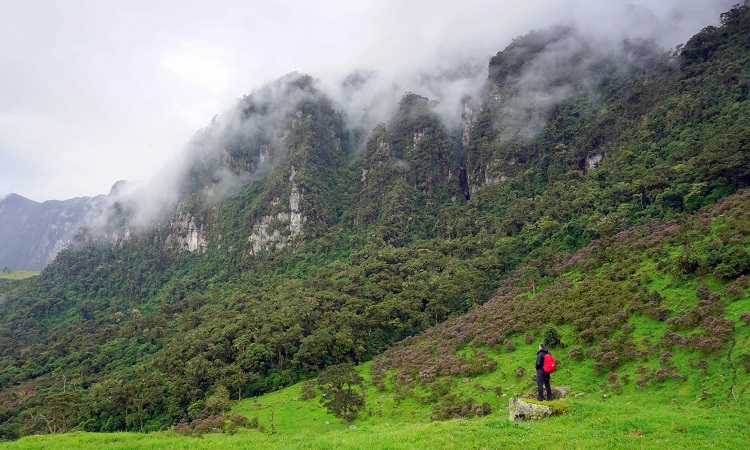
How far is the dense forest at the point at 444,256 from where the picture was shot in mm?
46688

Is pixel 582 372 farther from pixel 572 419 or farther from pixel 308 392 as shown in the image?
pixel 308 392

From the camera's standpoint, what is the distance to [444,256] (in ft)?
329

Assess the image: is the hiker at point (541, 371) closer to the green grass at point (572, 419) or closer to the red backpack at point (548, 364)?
the red backpack at point (548, 364)

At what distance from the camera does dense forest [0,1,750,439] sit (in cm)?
4669

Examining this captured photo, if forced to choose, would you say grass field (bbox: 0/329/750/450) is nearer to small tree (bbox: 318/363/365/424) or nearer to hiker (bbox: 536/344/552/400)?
hiker (bbox: 536/344/552/400)

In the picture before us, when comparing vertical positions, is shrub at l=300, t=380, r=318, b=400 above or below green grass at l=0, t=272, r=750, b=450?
below

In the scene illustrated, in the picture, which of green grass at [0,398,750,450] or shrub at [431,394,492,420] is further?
shrub at [431,394,492,420]

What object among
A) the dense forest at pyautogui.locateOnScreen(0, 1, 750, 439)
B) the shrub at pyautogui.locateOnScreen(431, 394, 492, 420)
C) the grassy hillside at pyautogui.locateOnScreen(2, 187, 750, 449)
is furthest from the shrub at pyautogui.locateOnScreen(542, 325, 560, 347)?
the shrub at pyautogui.locateOnScreen(431, 394, 492, 420)

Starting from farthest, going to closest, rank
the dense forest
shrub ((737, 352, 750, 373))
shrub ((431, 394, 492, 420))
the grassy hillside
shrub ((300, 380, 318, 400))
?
shrub ((300, 380, 318, 400)) < the dense forest < shrub ((431, 394, 492, 420)) < shrub ((737, 352, 750, 373)) < the grassy hillside

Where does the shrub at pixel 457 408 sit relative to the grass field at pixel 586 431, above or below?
below

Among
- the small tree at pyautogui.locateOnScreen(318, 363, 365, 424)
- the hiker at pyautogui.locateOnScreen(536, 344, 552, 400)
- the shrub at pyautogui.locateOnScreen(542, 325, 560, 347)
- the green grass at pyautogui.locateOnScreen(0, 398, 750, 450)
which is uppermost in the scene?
the hiker at pyautogui.locateOnScreen(536, 344, 552, 400)

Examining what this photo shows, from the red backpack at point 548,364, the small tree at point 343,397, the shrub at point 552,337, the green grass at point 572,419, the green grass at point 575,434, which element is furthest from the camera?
the small tree at point 343,397

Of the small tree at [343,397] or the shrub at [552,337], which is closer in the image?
the shrub at [552,337]

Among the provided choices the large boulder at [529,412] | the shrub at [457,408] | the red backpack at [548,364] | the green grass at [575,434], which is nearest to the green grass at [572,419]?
the green grass at [575,434]
